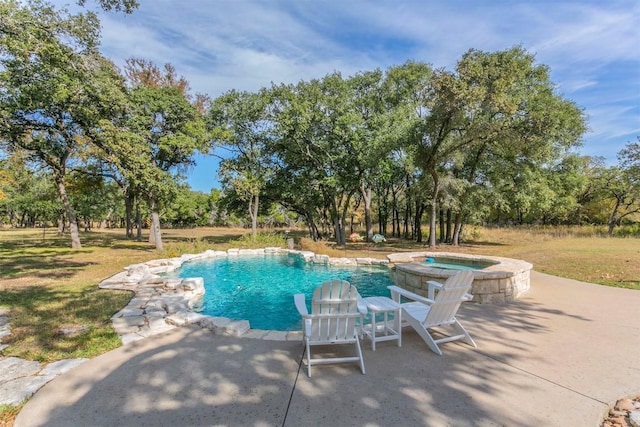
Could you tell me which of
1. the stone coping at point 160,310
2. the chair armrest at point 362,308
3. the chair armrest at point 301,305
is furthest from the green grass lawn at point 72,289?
the chair armrest at point 362,308

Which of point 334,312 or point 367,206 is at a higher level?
point 367,206

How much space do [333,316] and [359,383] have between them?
2.20 ft

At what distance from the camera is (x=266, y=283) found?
29.8ft

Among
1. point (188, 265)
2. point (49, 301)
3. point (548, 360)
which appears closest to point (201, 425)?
point (548, 360)

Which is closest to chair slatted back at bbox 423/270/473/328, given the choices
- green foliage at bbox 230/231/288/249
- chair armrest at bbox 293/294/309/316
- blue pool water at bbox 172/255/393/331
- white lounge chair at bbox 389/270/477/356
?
white lounge chair at bbox 389/270/477/356

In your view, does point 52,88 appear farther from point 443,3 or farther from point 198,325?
point 443,3

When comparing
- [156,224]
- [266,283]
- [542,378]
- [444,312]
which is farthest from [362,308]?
[156,224]

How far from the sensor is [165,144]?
14727 mm

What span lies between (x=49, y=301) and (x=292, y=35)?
11.8 metres

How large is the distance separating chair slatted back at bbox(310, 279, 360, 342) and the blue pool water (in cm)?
222

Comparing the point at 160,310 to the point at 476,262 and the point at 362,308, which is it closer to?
the point at 362,308

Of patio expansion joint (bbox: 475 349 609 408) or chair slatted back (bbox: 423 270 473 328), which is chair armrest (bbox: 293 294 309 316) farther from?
patio expansion joint (bbox: 475 349 609 408)

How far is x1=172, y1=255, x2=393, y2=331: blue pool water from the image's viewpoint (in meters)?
6.25

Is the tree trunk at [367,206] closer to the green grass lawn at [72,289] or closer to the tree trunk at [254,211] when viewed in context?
the green grass lawn at [72,289]
